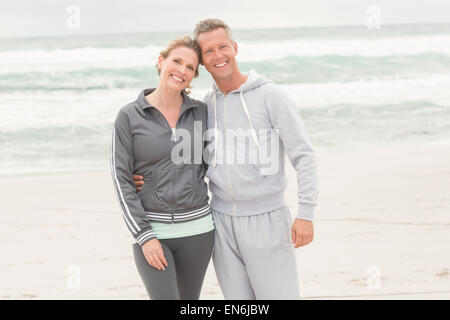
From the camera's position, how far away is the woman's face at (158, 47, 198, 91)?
2391 millimetres

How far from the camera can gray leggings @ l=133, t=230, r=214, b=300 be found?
91.7 inches

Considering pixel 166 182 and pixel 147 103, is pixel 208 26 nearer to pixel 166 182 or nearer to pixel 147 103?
pixel 147 103

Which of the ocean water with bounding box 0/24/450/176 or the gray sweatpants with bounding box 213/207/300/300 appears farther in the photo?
the ocean water with bounding box 0/24/450/176

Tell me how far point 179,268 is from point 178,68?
95 cm

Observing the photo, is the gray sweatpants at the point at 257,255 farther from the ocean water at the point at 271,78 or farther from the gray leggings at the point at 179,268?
the ocean water at the point at 271,78

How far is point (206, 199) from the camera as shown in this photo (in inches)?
96.8

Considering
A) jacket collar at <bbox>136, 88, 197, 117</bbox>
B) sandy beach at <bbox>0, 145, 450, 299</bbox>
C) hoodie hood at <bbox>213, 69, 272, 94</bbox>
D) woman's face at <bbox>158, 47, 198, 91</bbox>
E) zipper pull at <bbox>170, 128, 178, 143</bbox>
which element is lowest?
sandy beach at <bbox>0, 145, 450, 299</bbox>

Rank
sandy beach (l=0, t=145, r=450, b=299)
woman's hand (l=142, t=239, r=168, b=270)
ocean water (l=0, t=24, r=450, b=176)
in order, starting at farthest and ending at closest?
ocean water (l=0, t=24, r=450, b=176)
sandy beach (l=0, t=145, r=450, b=299)
woman's hand (l=142, t=239, r=168, b=270)

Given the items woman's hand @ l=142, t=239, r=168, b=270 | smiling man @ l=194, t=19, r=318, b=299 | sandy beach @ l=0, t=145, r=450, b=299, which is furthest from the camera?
sandy beach @ l=0, t=145, r=450, b=299

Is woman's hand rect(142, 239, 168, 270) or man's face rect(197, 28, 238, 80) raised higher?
man's face rect(197, 28, 238, 80)

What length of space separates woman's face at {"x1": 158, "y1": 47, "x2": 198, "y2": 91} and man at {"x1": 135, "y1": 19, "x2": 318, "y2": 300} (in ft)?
0.33

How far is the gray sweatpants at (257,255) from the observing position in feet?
7.95

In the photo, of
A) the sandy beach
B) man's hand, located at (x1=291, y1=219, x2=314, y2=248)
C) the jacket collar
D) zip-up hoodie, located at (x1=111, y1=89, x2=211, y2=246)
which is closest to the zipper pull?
zip-up hoodie, located at (x1=111, y1=89, x2=211, y2=246)

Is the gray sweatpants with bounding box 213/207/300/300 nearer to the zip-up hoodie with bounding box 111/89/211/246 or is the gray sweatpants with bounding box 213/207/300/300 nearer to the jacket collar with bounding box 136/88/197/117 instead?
the zip-up hoodie with bounding box 111/89/211/246
